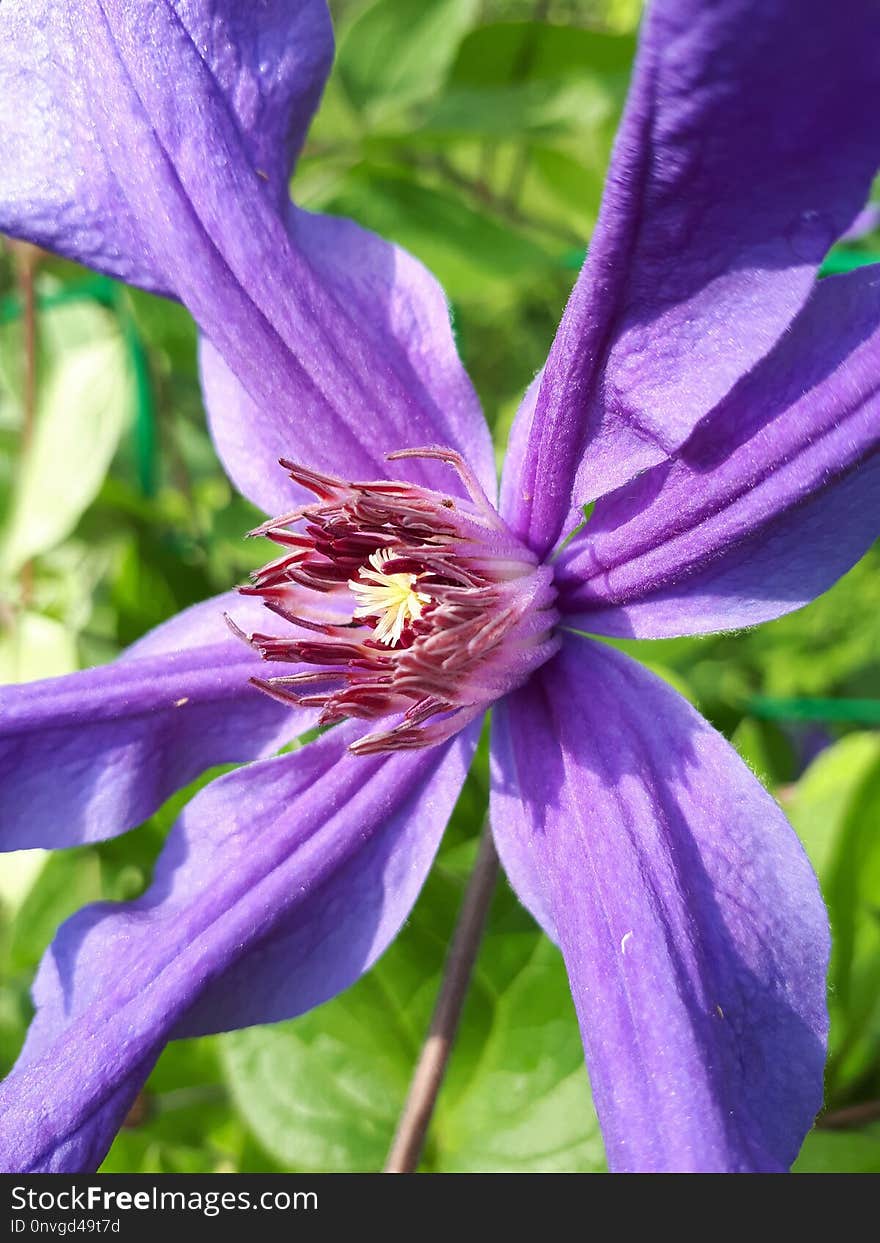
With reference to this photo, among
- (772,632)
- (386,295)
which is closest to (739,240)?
(386,295)

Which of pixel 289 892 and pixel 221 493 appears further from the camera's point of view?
pixel 221 493

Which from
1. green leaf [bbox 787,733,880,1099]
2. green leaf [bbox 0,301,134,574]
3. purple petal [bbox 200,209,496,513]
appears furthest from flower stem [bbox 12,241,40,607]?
green leaf [bbox 787,733,880,1099]

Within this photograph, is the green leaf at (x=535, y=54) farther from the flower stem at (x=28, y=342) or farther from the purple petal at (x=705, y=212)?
the purple petal at (x=705, y=212)

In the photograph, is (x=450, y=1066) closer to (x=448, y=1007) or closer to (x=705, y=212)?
(x=448, y=1007)

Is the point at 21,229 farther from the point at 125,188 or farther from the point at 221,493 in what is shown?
the point at 221,493

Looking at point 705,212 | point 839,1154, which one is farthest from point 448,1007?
point 705,212

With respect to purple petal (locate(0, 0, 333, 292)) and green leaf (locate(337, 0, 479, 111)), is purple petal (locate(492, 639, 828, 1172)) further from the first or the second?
green leaf (locate(337, 0, 479, 111))

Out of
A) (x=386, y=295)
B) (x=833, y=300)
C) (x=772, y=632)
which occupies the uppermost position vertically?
(x=386, y=295)
